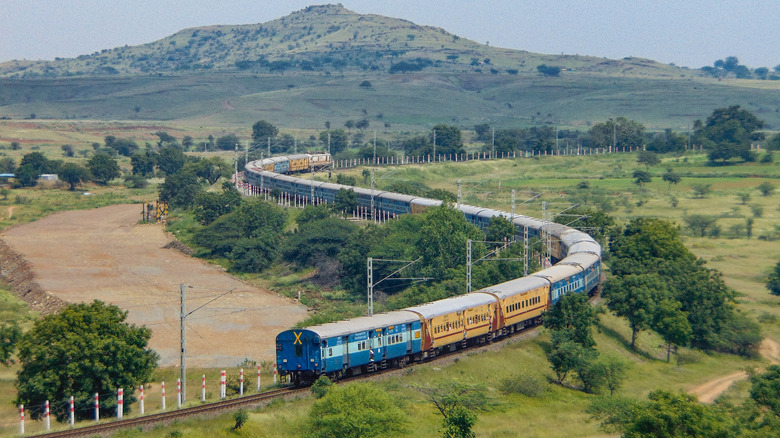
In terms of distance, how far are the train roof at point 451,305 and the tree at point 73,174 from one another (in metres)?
95.9

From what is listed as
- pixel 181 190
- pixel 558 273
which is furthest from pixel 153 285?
pixel 181 190

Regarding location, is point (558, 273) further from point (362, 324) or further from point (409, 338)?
point (362, 324)

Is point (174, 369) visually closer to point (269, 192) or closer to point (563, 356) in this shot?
point (563, 356)

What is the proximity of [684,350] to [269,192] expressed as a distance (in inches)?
2600

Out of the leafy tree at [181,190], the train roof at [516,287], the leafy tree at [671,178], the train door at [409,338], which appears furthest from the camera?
the leafy tree at [671,178]

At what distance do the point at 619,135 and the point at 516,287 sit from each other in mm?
132816

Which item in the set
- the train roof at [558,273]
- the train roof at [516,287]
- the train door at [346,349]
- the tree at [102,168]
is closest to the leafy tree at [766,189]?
the train roof at [558,273]

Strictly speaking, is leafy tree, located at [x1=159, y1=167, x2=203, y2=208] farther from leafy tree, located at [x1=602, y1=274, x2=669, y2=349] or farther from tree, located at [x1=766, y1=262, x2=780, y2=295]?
tree, located at [x1=766, y1=262, x2=780, y2=295]

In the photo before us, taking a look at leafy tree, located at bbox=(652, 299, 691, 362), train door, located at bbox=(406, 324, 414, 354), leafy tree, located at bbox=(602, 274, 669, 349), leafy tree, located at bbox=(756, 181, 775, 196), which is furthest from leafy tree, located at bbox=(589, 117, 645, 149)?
train door, located at bbox=(406, 324, 414, 354)

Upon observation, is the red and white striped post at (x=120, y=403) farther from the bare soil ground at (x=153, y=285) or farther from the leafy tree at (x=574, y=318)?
the leafy tree at (x=574, y=318)

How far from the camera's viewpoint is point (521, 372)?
45.8m

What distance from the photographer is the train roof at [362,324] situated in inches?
1523

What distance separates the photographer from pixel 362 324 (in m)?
40.6

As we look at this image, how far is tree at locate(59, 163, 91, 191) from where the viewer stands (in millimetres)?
130500
